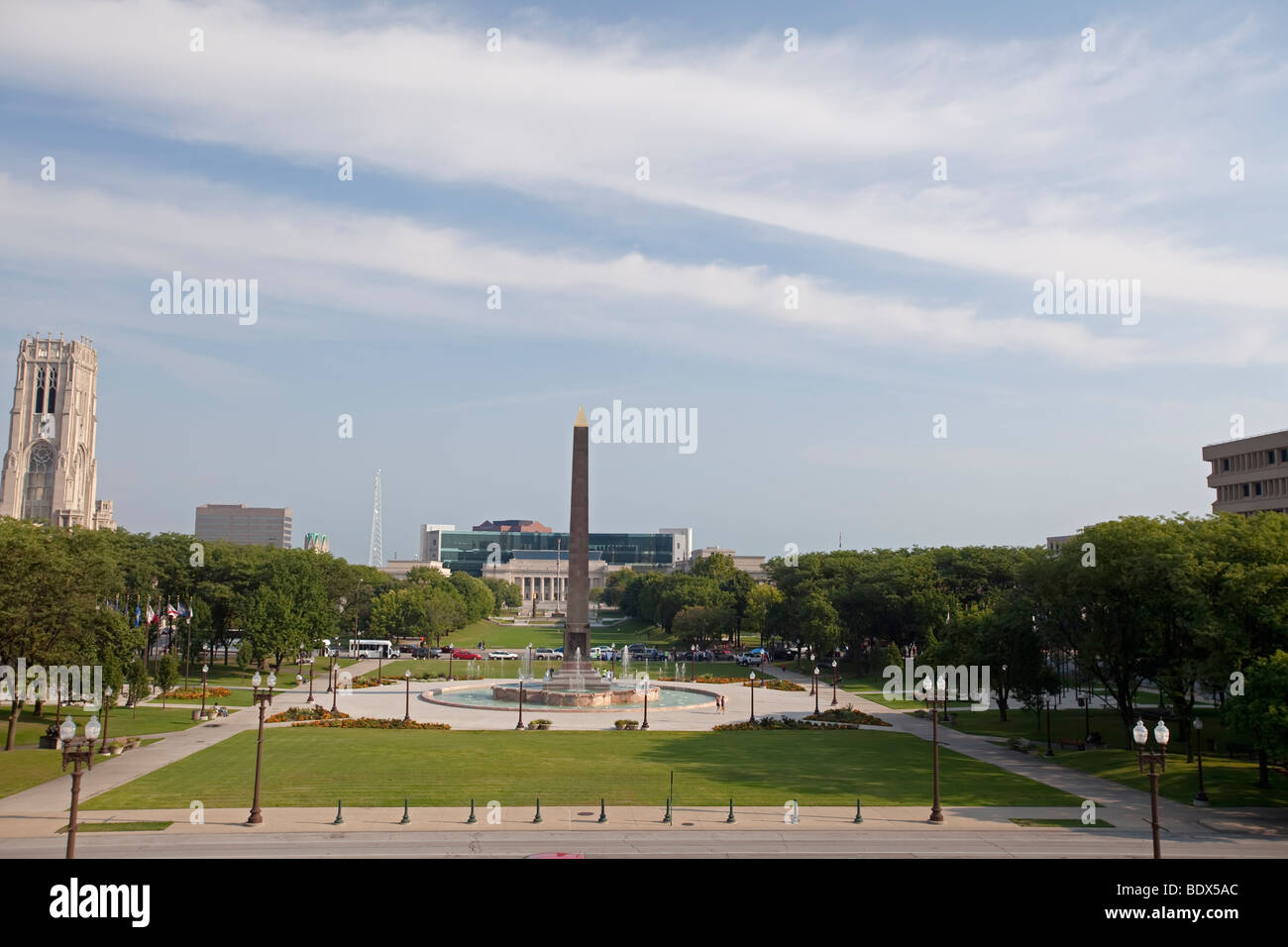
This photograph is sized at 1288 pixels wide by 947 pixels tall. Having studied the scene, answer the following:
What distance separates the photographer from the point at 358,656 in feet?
361

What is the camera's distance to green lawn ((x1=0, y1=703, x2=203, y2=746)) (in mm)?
47612

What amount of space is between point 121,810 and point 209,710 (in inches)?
1089

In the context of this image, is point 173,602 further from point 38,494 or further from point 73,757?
point 38,494

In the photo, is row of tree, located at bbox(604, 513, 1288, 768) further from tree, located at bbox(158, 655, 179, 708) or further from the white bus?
the white bus

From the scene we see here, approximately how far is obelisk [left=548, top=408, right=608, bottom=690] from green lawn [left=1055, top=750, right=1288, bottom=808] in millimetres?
35735

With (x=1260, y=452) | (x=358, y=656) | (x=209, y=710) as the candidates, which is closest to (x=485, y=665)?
(x=358, y=656)

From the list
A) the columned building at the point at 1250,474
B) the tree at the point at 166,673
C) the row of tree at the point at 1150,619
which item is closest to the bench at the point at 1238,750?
the row of tree at the point at 1150,619

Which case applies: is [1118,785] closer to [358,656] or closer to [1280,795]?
[1280,795]

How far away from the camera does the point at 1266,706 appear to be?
3209 centimetres

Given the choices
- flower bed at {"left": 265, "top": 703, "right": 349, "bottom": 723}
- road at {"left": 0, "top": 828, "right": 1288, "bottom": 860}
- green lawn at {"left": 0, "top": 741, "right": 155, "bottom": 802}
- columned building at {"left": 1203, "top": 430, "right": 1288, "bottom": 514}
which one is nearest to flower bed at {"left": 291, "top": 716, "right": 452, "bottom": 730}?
flower bed at {"left": 265, "top": 703, "right": 349, "bottom": 723}

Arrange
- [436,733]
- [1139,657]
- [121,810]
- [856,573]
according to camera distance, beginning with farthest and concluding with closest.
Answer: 1. [856,573]
2. [436,733]
3. [1139,657]
4. [121,810]

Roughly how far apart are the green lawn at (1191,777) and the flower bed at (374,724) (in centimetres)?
3327

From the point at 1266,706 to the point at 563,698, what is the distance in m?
43.4

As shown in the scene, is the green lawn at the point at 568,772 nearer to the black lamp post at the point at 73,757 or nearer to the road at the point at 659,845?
the road at the point at 659,845
